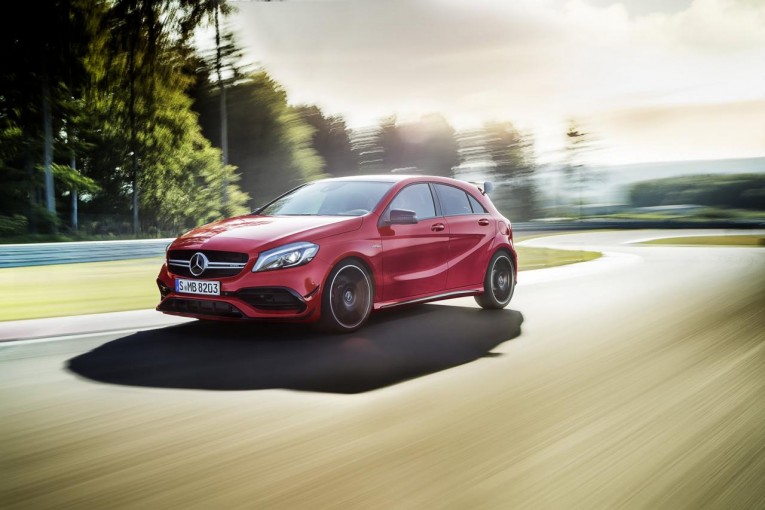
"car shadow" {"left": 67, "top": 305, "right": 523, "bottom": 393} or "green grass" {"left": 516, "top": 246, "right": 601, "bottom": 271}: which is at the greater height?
"car shadow" {"left": 67, "top": 305, "right": 523, "bottom": 393}

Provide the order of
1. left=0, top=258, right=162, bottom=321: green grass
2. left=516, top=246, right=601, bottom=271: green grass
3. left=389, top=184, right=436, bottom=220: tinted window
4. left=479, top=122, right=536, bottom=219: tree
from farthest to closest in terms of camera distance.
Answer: left=479, top=122, right=536, bottom=219: tree
left=516, top=246, right=601, bottom=271: green grass
left=0, top=258, right=162, bottom=321: green grass
left=389, top=184, right=436, bottom=220: tinted window

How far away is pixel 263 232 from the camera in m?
7.69

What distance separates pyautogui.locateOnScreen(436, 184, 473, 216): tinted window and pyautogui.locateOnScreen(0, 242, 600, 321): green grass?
4293mm

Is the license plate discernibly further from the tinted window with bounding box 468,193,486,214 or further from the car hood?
the tinted window with bounding box 468,193,486,214

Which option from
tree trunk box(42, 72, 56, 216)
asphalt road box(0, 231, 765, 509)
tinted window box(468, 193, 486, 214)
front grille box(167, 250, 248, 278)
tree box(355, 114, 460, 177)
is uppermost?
tree box(355, 114, 460, 177)

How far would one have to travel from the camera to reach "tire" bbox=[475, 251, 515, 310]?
9969 mm

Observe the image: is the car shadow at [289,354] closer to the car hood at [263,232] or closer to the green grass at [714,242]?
the car hood at [263,232]

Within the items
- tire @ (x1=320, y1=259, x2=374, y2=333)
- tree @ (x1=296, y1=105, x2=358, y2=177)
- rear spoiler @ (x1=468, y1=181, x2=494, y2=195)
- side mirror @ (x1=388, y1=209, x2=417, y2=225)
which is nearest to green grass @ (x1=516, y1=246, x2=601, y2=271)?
rear spoiler @ (x1=468, y1=181, x2=494, y2=195)

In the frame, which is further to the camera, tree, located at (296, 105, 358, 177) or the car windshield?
tree, located at (296, 105, 358, 177)

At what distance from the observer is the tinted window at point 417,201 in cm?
875

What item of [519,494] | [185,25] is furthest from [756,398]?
[185,25]

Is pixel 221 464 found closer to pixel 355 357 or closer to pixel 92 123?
pixel 355 357

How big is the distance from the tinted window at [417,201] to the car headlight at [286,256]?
4.81ft

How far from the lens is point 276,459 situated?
396 cm
